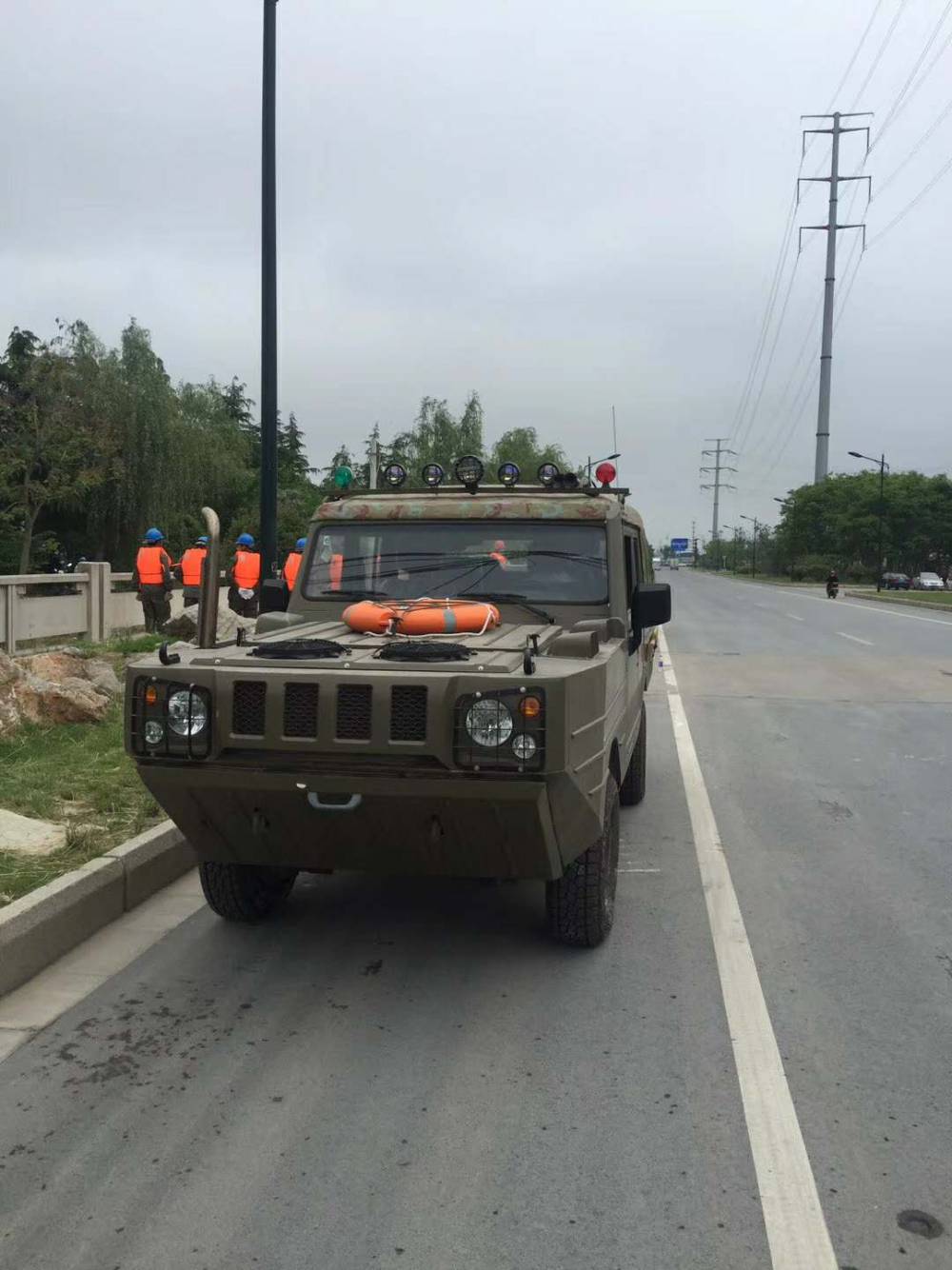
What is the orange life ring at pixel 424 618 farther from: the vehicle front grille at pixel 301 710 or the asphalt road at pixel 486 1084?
the asphalt road at pixel 486 1084

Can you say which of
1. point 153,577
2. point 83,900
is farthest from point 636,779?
point 153,577

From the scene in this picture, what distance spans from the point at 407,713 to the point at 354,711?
0.20 metres

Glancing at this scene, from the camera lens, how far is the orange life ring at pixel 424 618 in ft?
16.8

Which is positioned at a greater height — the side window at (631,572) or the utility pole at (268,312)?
the utility pole at (268,312)

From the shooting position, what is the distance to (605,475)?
6.76 metres

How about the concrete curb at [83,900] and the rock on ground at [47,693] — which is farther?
the rock on ground at [47,693]

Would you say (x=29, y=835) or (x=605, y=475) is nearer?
(x=29, y=835)

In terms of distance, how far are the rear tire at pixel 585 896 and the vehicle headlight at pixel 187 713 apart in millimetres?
1635

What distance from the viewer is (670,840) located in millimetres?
7000

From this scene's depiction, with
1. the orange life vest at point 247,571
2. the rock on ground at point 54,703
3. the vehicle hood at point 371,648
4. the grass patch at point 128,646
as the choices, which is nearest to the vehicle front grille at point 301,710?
the vehicle hood at point 371,648

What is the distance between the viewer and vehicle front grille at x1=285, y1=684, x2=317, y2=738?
13.7 feet

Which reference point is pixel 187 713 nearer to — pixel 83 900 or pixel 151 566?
pixel 83 900

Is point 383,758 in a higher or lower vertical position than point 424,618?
lower

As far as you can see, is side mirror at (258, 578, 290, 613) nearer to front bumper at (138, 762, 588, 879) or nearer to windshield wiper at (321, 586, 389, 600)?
A: windshield wiper at (321, 586, 389, 600)
